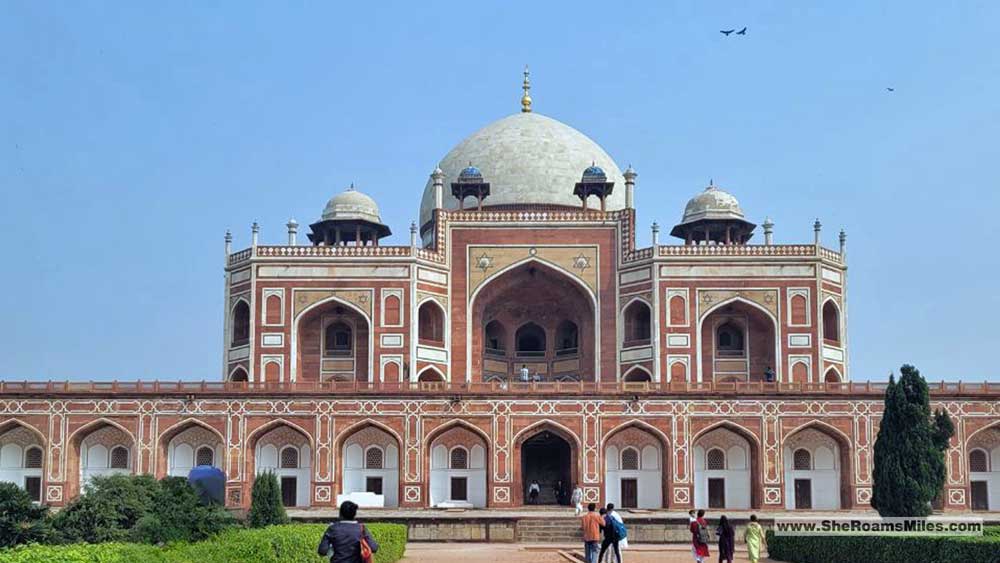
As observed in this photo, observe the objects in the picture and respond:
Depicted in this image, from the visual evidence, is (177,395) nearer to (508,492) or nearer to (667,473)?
(508,492)

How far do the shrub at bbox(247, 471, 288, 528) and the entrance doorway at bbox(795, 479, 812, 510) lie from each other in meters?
13.7

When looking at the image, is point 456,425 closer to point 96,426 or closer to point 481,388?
point 481,388

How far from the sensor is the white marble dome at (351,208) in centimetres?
3900

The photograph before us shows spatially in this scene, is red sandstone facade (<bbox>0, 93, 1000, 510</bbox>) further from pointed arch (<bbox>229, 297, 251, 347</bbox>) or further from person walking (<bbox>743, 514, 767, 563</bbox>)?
person walking (<bbox>743, 514, 767, 563</bbox>)

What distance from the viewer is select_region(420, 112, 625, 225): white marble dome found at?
41.2 m

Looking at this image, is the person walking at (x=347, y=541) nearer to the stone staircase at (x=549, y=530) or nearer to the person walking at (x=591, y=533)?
the person walking at (x=591, y=533)

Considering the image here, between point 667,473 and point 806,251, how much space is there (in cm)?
844

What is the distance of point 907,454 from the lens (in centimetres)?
2623

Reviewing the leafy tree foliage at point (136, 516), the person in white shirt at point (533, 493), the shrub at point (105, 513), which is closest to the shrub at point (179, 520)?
the leafy tree foliage at point (136, 516)

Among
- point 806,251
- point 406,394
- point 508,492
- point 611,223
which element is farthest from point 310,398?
point 806,251

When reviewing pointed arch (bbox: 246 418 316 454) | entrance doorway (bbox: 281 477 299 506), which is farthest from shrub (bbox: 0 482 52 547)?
entrance doorway (bbox: 281 477 299 506)

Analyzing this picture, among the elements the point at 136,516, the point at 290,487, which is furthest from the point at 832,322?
the point at 136,516

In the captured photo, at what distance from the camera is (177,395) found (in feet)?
104

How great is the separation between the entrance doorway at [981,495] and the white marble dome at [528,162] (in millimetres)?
14550
